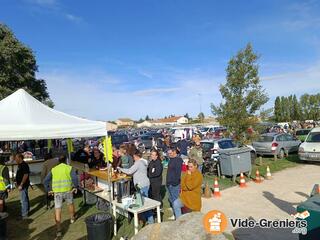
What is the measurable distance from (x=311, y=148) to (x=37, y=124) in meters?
13.6

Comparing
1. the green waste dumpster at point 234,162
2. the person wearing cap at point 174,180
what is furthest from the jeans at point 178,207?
the green waste dumpster at point 234,162

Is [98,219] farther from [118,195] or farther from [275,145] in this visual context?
[275,145]

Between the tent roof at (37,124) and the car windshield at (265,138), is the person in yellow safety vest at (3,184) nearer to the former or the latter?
the tent roof at (37,124)

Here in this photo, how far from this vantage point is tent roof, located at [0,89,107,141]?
314 inches

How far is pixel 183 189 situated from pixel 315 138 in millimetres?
12528

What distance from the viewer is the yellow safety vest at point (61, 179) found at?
7.96 meters

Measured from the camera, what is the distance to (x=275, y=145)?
18.8m

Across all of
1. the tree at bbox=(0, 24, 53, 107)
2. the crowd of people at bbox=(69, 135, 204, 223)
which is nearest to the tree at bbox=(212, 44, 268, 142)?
the crowd of people at bbox=(69, 135, 204, 223)

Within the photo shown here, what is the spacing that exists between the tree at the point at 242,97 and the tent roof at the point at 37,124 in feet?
31.7

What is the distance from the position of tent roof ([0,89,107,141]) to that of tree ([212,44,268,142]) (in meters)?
9.67

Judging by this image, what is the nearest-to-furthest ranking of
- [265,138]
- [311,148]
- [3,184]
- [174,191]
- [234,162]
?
[174,191] → [3,184] → [234,162] → [311,148] → [265,138]

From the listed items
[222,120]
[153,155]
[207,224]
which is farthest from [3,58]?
[207,224]

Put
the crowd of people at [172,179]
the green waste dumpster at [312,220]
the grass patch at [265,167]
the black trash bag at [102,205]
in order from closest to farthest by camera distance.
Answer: the green waste dumpster at [312,220] < the crowd of people at [172,179] < the black trash bag at [102,205] < the grass patch at [265,167]

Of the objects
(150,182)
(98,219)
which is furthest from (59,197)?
(150,182)
